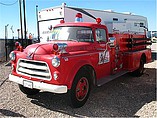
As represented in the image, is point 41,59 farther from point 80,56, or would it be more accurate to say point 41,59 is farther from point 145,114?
point 145,114

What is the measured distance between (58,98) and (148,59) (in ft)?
17.5

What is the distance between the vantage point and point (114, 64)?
677 centimetres

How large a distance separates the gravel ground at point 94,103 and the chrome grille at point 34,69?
2.67 feet

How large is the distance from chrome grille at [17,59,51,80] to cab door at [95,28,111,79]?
171cm

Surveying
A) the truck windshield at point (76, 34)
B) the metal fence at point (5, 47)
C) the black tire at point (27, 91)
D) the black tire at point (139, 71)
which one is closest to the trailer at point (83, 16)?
the black tire at point (139, 71)

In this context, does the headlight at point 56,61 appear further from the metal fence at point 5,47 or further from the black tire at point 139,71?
the metal fence at point 5,47

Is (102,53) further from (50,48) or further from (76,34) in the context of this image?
(50,48)

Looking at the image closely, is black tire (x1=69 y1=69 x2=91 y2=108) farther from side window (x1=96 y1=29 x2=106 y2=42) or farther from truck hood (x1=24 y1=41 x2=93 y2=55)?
side window (x1=96 y1=29 x2=106 y2=42)

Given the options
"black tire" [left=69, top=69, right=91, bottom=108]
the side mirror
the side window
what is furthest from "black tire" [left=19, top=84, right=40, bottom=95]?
the side mirror

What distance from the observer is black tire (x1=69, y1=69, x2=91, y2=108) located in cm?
471

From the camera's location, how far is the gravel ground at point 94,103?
15.0ft

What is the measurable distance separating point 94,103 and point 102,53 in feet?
5.07

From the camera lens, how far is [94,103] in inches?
206

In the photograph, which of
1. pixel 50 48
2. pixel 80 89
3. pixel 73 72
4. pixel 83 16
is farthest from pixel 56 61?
pixel 83 16
